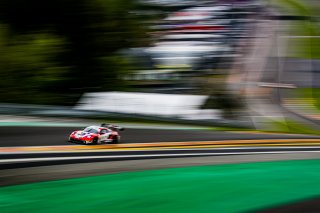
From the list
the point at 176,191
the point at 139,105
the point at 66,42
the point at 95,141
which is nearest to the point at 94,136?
the point at 95,141

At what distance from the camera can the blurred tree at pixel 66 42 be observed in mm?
10211

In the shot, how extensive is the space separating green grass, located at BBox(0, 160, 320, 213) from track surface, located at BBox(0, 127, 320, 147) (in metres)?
0.53

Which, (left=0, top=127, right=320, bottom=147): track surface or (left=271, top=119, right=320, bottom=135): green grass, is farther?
(left=271, top=119, right=320, bottom=135): green grass

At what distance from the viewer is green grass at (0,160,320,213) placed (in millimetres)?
2814

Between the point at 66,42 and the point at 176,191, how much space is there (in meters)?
8.16

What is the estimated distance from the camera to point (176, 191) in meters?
3.06

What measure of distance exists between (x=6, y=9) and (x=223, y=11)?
718 cm

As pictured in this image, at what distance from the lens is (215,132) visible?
419 centimetres

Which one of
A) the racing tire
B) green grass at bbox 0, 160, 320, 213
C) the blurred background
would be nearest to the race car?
the racing tire

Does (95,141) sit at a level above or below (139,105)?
above

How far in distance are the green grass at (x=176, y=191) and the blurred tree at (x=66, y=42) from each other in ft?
24.5

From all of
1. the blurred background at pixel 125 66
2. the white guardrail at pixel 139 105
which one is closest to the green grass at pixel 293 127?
the blurred background at pixel 125 66

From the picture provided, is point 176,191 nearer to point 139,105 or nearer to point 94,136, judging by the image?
point 94,136

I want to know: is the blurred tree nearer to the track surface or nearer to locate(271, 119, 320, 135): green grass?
locate(271, 119, 320, 135): green grass
